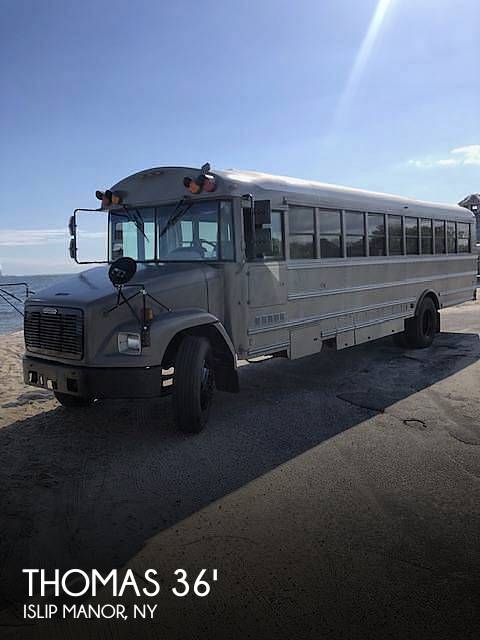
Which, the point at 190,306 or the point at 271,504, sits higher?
the point at 190,306

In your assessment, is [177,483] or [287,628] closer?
[287,628]

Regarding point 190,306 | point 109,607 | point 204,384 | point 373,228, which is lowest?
point 109,607

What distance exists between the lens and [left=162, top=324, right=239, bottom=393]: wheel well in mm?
5043

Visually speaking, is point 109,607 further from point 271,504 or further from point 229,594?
point 271,504

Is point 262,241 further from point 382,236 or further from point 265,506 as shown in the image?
point 382,236

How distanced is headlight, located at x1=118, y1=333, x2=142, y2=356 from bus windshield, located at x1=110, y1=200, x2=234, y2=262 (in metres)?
1.25

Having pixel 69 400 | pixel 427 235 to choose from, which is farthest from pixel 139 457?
pixel 427 235

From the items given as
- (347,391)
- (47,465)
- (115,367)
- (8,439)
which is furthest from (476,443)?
(8,439)

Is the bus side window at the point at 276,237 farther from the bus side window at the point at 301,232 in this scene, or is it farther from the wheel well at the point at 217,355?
the wheel well at the point at 217,355

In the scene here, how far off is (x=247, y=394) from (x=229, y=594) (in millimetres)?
3927

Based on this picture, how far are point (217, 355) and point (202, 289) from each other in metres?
0.73

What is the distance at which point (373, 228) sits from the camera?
7883mm

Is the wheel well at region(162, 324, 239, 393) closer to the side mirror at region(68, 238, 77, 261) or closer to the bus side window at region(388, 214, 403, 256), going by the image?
the side mirror at region(68, 238, 77, 261)

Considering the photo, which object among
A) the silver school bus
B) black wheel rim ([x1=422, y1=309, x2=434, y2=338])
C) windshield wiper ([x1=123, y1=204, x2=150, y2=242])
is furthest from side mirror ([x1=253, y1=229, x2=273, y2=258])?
black wheel rim ([x1=422, y1=309, x2=434, y2=338])
